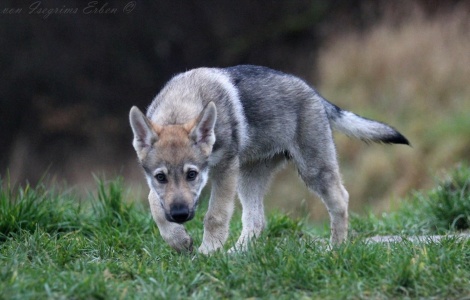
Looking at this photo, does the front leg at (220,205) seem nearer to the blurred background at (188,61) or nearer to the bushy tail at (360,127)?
the bushy tail at (360,127)

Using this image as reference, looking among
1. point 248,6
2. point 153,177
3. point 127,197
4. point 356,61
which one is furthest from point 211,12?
point 153,177

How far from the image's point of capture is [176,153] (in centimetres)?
593

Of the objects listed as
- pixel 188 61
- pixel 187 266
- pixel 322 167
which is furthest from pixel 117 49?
pixel 187 266

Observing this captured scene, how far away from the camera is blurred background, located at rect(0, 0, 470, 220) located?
45.1 feet

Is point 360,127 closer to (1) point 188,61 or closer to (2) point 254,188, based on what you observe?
(2) point 254,188

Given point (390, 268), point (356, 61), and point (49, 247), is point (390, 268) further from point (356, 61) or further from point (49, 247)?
point (356, 61)

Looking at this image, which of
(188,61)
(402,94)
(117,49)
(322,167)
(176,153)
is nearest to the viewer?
(176,153)

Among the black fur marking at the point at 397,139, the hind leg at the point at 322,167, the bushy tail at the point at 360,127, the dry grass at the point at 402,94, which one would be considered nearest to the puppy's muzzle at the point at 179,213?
the hind leg at the point at 322,167

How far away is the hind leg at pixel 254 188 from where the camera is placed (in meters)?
7.04

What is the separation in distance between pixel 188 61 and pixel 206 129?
992cm

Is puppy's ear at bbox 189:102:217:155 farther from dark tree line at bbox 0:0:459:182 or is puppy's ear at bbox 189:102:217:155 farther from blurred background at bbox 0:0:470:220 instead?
→ dark tree line at bbox 0:0:459:182

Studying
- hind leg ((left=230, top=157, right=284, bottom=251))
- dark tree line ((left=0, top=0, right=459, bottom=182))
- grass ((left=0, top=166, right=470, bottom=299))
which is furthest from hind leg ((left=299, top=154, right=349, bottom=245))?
dark tree line ((left=0, top=0, right=459, bottom=182))

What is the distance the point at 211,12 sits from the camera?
16234mm

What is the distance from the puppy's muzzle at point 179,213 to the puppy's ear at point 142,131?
2.01 ft
